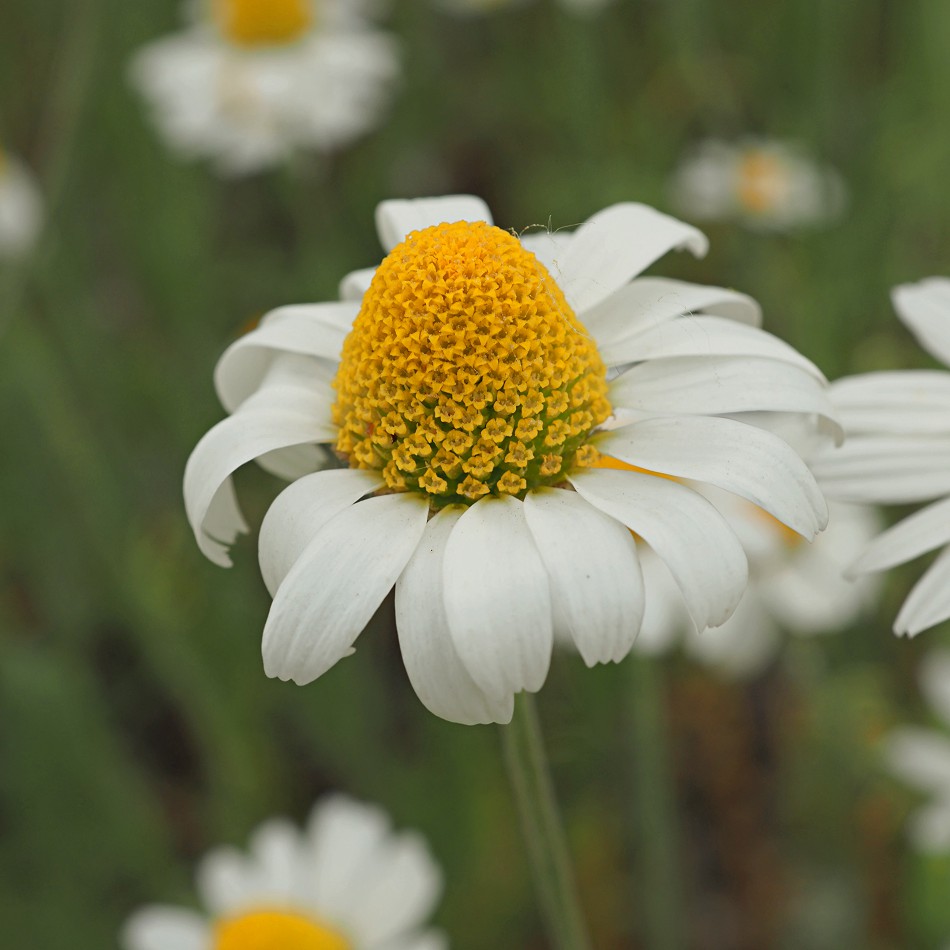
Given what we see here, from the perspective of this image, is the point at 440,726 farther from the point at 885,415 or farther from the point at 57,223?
the point at 57,223

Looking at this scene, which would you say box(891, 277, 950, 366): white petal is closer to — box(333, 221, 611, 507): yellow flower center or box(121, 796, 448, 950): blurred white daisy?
box(333, 221, 611, 507): yellow flower center

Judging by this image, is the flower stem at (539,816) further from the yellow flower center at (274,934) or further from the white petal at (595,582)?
the yellow flower center at (274,934)

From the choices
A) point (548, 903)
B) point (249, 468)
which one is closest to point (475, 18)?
point (249, 468)

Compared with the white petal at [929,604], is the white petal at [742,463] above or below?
above

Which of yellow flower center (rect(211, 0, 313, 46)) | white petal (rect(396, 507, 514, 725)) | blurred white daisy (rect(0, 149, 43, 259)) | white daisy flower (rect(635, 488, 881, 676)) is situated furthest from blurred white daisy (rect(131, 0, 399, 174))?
white petal (rect(396, 507, 514, 725))

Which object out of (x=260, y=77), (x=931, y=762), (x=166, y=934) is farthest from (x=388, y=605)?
(x=260, y=77)

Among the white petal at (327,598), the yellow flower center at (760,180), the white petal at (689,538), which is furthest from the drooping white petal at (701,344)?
the yellow flower center at (760,180)

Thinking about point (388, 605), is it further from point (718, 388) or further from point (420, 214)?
point (718, 388)
